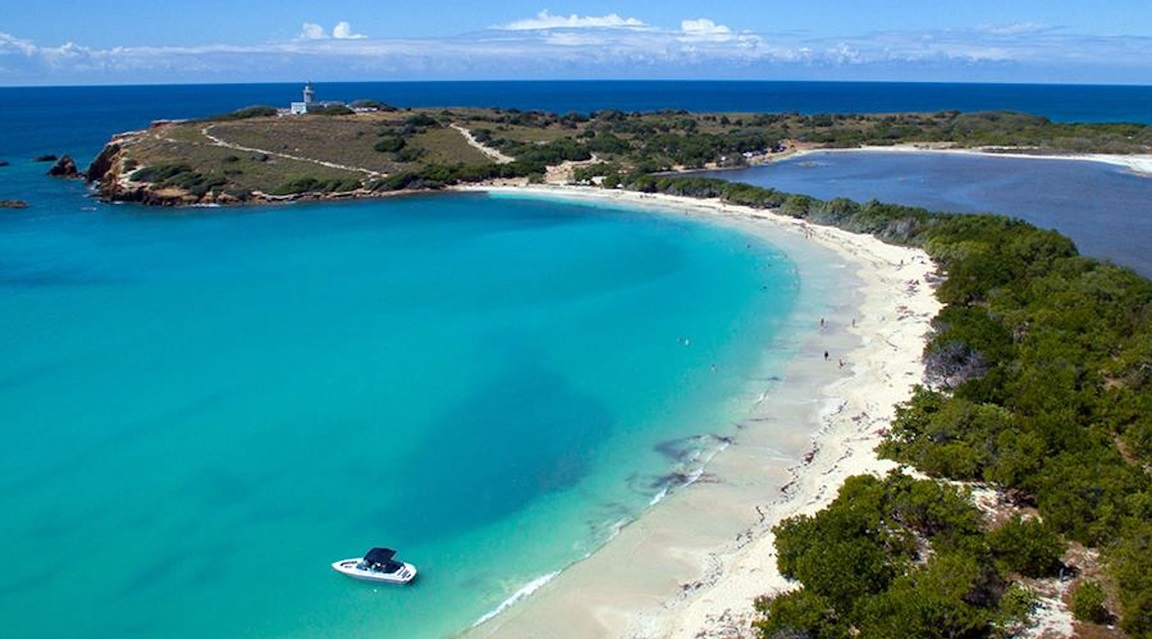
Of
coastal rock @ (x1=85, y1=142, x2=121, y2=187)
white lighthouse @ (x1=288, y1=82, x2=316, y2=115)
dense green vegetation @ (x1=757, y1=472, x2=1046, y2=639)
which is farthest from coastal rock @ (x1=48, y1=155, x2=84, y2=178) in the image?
dense green vegetation @ (x1=757, y1=472, x2=1046, y2=639)

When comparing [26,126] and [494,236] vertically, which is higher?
[26,126]

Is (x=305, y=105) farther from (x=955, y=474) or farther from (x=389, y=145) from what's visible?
(x=955, y=474)

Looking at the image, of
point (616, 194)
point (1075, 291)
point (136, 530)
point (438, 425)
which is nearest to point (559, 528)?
point (438, 425)

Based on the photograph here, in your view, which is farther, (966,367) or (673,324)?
(673,324)

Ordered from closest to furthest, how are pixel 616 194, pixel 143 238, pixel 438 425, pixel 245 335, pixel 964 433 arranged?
pixel 964 433
pixel 438 425
pixel 245 335
pixel 143 238
pixel 616 194

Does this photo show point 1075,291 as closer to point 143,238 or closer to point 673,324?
point 673,324

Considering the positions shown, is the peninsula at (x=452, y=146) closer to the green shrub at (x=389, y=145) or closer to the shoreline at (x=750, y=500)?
the green shrub at (x=389, y=145)
